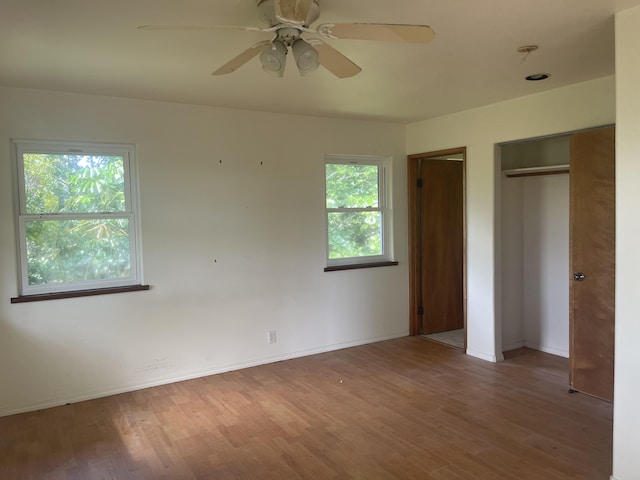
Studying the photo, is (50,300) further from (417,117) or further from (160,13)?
(417,117)

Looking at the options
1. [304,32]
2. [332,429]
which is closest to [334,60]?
[304,32]

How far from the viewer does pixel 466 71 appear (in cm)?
307

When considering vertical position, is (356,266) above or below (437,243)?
below

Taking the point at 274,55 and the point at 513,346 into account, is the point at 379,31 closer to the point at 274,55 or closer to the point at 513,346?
the point at 274,55

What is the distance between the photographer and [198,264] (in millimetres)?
3973

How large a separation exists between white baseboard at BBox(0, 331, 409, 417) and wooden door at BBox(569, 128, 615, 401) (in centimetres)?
205

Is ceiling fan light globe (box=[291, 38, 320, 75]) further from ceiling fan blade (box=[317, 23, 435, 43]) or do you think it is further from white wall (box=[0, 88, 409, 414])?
white wall (box=[0, 88, 409, 414])

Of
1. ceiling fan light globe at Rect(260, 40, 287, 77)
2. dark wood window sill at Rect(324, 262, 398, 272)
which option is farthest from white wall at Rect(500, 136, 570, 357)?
ceiling fan light globe at Rect(260, 40, 287, 77)

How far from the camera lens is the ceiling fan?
5.88ft

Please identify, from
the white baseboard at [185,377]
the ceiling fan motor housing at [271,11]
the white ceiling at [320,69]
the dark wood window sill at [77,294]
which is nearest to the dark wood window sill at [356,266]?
the white baseboard at [185,377]

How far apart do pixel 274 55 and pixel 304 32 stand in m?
0.17

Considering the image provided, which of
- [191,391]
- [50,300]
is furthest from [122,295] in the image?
[191,391]

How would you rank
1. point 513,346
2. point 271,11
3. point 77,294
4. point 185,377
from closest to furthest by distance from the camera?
1. point 271,11
2. point 77,294
3. point 185,377
4. point 513,346

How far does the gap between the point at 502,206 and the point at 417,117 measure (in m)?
1.23
